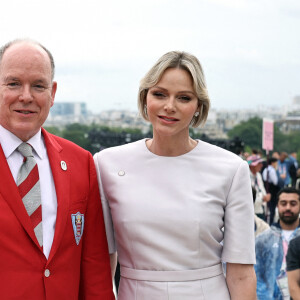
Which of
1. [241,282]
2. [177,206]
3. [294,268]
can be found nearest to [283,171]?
[294,268]

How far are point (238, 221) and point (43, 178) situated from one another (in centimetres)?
98

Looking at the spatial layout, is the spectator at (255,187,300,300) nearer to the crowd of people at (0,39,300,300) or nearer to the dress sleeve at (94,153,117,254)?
the crowd of people at (0,39,300,300)

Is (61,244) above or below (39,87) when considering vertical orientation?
below

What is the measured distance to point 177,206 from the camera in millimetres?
3055

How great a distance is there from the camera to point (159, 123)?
3.06 meters

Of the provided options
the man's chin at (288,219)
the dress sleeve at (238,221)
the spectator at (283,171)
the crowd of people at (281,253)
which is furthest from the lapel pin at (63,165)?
the spectator at (283,171)

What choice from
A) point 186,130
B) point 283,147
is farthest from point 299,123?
point 186,130

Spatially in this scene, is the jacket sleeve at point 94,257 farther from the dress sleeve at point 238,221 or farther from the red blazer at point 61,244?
the dress sleeve at point 238,221

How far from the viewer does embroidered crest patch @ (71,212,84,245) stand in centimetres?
289

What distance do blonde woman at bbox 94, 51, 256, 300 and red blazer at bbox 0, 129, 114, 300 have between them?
0.42 feet

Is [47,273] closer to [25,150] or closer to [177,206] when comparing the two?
[25,150]

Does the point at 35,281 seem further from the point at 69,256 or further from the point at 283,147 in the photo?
the point at 283,147

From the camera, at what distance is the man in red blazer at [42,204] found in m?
2.66

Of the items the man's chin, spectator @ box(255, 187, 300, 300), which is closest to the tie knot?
spectator @ box(255, 187, 300, 300)
